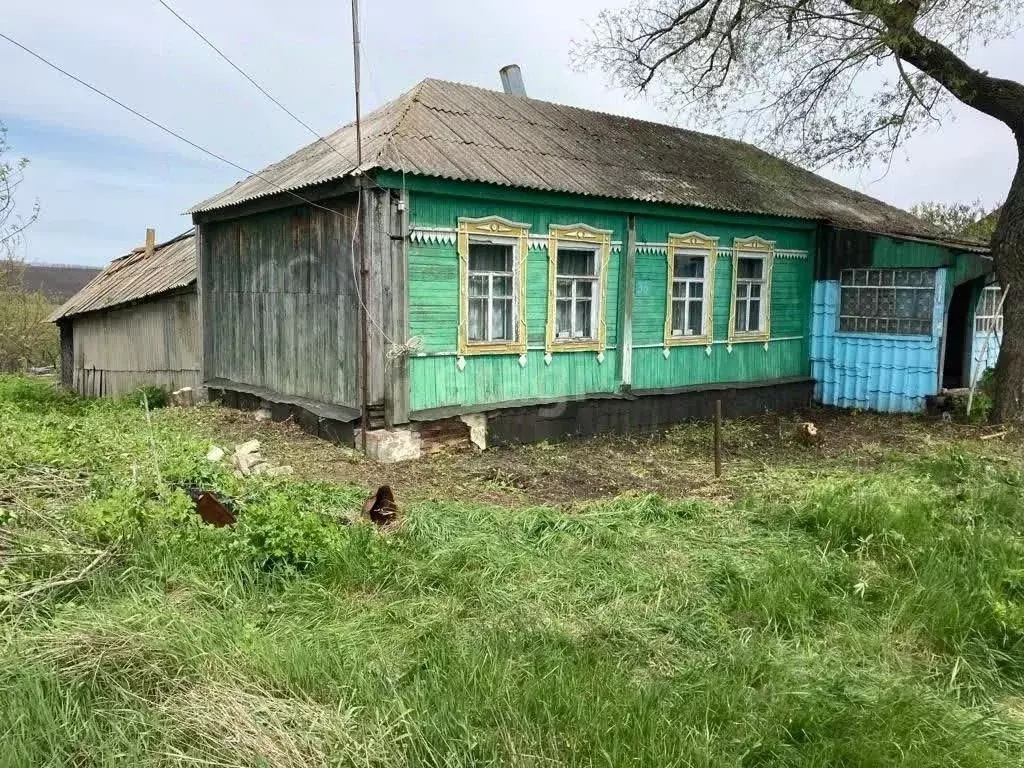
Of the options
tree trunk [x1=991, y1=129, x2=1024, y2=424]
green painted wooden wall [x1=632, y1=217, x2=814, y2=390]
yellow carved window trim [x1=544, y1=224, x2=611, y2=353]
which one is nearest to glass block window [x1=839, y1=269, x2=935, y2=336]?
green painted wooden wall [x1=632, y1=217, x2=814, y2=390]

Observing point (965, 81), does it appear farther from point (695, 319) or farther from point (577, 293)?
point (577, 293)

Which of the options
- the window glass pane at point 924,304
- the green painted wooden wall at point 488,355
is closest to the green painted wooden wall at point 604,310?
the green painted wooden wall at point 488,355

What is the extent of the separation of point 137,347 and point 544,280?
9.12 meters

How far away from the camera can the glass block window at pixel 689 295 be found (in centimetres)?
1060

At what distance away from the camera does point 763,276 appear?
38.5ft

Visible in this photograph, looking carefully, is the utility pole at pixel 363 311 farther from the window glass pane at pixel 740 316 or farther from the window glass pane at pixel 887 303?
the window glass pane at pixel 887 303

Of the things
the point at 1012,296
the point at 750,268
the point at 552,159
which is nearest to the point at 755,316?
the point at 750,268

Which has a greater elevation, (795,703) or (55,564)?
(55,564)

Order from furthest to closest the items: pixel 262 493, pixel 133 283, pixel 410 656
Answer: pixel 133 283
pixel 262 493
pixel 410 656

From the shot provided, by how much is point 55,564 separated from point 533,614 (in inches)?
98.6

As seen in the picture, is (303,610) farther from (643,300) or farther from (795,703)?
(643,300)

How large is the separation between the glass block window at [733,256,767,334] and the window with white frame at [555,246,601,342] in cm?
297

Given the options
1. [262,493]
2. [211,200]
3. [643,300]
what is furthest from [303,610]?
[211,200]

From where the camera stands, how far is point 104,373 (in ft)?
51.0
